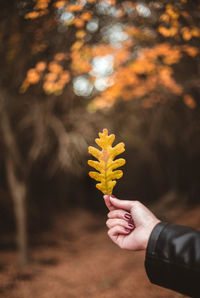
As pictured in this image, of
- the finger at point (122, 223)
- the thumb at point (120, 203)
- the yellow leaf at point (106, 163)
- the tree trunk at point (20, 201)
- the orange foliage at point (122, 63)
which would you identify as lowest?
the tree trunk at point (20, 201)

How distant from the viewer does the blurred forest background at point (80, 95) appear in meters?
4.38

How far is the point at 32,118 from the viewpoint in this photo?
22.0ft

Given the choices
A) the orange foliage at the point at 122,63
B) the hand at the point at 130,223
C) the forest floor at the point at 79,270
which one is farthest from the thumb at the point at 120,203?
the forest floor at the point at 79,270

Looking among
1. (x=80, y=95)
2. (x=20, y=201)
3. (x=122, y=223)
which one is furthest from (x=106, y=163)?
(x=80, y=95)

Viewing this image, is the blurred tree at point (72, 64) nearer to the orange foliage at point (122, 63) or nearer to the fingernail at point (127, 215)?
the orange foliage at point (122, 63)

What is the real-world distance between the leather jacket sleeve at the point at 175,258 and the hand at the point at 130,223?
3.6 inches

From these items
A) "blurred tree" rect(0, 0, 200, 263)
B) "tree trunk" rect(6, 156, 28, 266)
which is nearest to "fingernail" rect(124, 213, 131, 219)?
"blurred tree" rect(0, 0, 200, 263)

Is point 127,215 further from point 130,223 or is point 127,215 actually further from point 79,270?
point 79,270

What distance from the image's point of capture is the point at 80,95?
831 cm

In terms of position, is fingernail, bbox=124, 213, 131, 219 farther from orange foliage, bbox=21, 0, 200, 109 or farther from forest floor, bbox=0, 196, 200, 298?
forest floor, bbox=0, 196, 200, 298

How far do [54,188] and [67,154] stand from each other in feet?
25.9

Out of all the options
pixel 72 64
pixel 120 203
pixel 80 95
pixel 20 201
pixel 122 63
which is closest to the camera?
pixel 120 203

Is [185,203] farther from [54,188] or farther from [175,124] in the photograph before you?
[54,188]

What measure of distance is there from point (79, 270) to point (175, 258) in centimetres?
650
